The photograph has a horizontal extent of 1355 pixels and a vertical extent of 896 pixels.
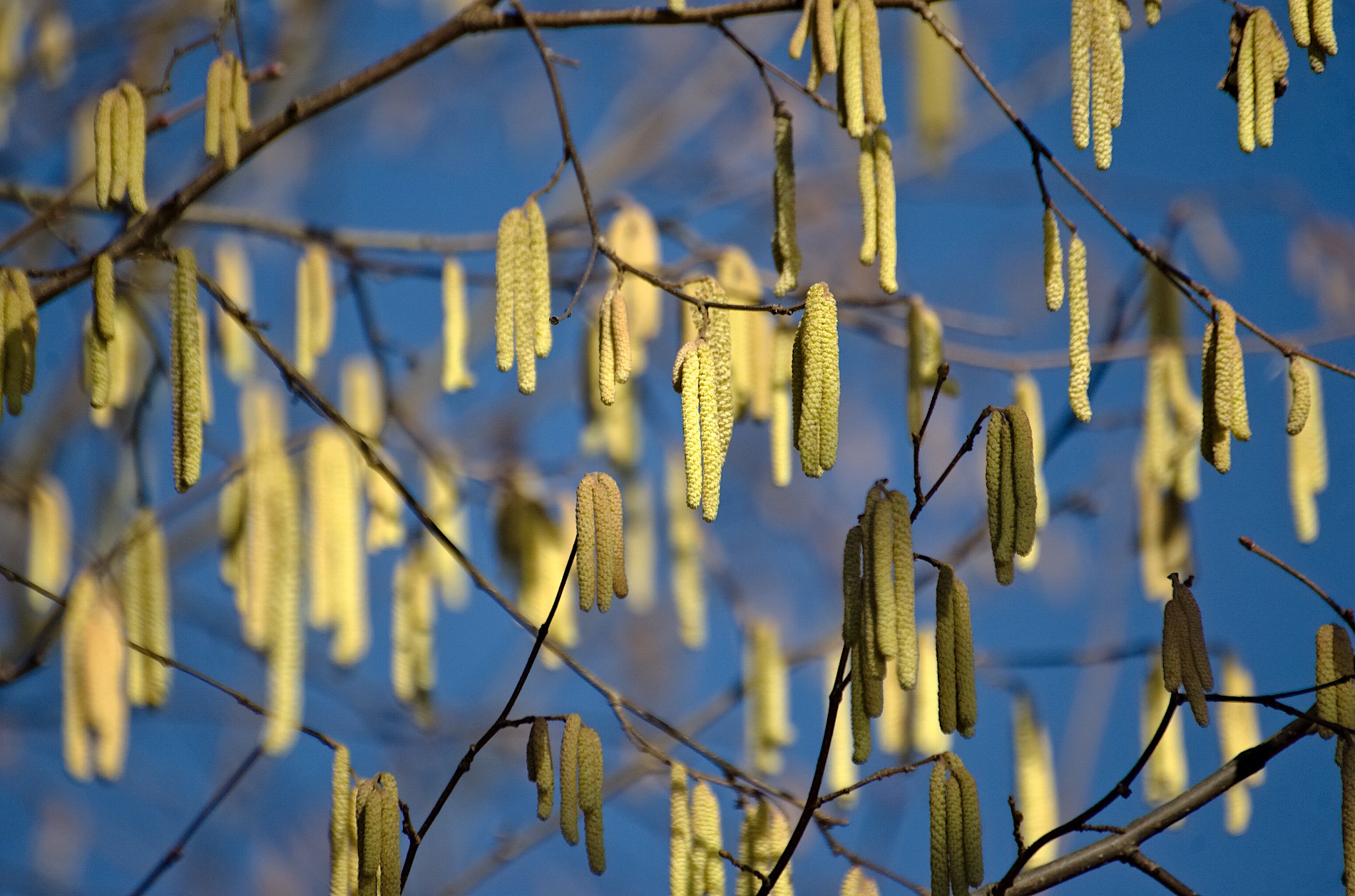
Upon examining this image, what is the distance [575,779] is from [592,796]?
0.03 meters

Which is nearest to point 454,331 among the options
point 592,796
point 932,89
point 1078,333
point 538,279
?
point 538,279

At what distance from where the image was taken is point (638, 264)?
2.43 meters

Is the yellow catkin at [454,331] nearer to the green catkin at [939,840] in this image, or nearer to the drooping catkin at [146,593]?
the drooping catkin at [146,593]

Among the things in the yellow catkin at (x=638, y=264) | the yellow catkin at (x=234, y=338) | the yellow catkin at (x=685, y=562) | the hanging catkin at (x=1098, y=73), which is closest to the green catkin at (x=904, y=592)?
the hanging catkin at (x=1098, y=73)

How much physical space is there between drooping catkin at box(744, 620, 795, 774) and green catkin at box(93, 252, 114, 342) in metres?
1.43

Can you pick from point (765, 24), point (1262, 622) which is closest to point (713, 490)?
point (765, 24)

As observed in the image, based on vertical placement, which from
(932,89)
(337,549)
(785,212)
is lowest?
(337,549)

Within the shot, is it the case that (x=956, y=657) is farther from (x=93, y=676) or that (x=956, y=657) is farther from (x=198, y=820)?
(x=93, y=676)

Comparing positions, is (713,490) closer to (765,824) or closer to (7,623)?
(765,824)

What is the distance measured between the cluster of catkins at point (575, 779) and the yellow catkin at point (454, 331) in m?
0.71

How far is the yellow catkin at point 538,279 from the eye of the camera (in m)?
1.71

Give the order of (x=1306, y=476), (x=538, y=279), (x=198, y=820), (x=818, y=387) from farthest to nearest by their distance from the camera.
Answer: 1. (x=1306, y=476)
2. (x=198, y=820)
3. (x=538, y=279)
4. (x=818, y=387)

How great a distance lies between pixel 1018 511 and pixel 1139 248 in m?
0.38

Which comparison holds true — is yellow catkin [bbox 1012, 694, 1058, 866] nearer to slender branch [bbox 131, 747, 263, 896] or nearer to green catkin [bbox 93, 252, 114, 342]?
slender branch [bbox 131, 747, 263, 896]
